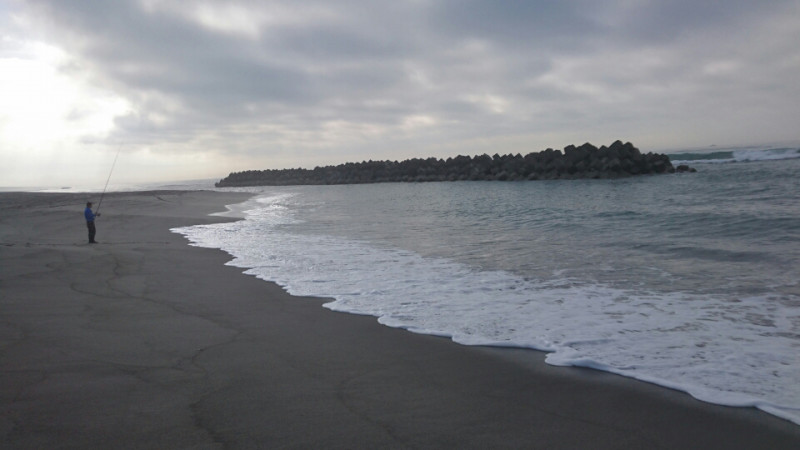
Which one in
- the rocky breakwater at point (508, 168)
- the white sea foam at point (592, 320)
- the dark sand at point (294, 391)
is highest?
the rocky breakwater at point (508, 168)

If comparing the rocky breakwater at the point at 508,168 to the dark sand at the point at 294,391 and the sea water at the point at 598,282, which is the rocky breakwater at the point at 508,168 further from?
the dark sand at the point at 294,391

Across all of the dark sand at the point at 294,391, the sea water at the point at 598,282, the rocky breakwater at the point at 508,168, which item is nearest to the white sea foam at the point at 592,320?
the sea water at the point at 598,282

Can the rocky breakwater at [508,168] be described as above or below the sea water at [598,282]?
above

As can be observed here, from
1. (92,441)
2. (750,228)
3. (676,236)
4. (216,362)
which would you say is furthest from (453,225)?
(92,441)

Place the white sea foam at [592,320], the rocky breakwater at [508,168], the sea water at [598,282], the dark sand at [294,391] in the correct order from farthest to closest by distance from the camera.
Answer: the rocky breakwater at [508,168] → the sea water at [598,282] → the white sea foam at [592,320] → the dark sand at [294,391]

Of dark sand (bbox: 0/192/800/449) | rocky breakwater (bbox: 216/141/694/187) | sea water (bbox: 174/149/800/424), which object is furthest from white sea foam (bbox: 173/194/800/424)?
rocky breakwater (bbox: 216/141/694/187)

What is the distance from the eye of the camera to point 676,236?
10375 millimetres

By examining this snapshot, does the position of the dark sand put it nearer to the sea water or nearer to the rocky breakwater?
the sea water

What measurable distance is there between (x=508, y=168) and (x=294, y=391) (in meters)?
41.1

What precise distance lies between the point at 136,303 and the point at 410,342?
3.41m

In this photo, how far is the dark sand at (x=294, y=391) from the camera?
265 cm

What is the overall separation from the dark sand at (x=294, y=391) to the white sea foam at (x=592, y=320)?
0.26 metres

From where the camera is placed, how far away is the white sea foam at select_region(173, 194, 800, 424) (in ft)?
11.6

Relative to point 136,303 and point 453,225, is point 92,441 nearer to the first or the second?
point 136,303
